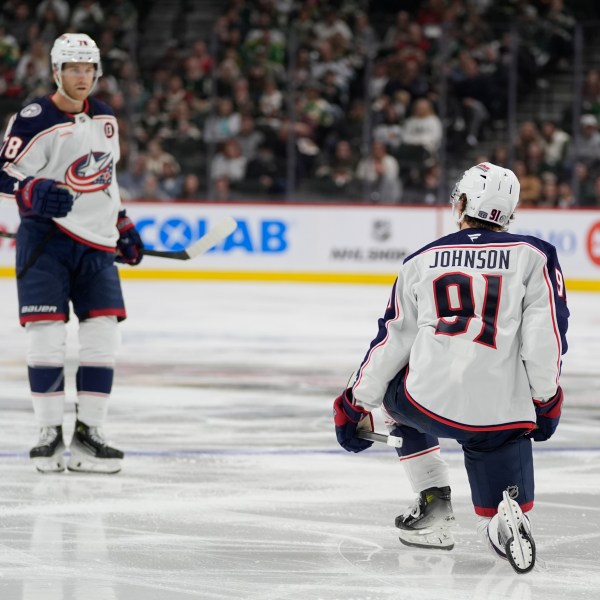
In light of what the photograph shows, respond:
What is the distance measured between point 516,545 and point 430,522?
1.10 ft

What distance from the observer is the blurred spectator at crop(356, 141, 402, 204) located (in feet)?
40.7

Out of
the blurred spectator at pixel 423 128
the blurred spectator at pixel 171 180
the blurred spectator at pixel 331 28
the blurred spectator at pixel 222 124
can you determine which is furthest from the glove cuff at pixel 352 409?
the blurred spectator at pixel 331 28

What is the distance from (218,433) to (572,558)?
2.08 metres

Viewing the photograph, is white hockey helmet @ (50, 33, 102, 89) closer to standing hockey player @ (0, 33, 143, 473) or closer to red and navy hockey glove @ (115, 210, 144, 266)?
standing hockey player @ (0, 33, 143, 473)

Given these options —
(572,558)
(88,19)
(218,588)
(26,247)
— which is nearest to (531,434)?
(572,558)

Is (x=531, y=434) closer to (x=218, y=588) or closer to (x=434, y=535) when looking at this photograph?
(x=434, y=535)

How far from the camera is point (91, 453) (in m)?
4.56

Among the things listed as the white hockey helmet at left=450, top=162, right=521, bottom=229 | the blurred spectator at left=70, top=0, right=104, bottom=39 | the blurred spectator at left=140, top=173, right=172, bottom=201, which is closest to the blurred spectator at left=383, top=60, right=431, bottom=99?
the blurred spectator at left=140, top=173, right=172, bottom=201

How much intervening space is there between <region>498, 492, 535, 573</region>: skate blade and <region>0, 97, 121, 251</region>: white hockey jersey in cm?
195

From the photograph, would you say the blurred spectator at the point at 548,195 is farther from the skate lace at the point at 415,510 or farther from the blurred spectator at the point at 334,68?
the skate lace at the point at 415,510

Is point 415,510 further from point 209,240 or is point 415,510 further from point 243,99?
point 243,99

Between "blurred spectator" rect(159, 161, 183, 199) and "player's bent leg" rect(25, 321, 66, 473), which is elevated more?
"player's bent leg" rect(25, 321, 66, 473)

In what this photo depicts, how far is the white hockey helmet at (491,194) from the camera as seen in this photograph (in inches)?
130

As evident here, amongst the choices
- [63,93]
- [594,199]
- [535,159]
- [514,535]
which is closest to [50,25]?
[535,159]
